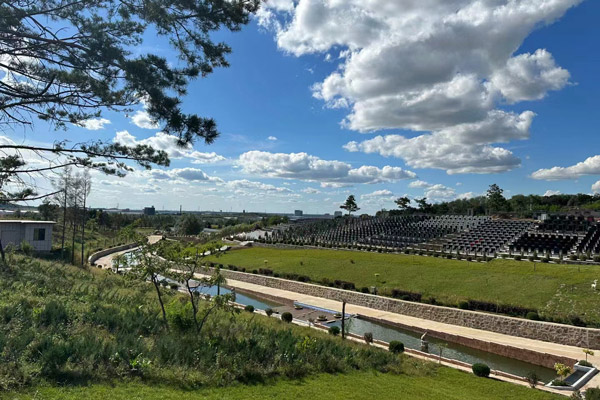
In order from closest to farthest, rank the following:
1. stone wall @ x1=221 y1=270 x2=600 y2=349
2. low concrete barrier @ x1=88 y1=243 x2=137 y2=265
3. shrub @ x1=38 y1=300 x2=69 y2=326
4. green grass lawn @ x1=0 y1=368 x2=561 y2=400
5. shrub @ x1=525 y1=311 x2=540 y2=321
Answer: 1. green grass lawn @ x1=0 y1=368 x2=561 y2=400
2. shrub @ x1=38 y1=300 x2=69 y2=326
3. stone wall @ x1=221 y1=270 x2=600 y2=349
4. shrub @ x1=525 y1=311 x2=540 y2=321
5. low concrete barrier @ x1=88 y1=243 x2=137 y2=265

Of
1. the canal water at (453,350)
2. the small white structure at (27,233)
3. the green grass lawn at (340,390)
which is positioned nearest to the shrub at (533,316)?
the canal water at (453,350)

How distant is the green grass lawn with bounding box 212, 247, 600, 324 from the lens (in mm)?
19181

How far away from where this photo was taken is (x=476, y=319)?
19.1 meters

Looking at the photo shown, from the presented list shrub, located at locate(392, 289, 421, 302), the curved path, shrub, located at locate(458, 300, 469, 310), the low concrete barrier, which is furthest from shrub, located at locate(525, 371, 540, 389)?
the low concrete barrier

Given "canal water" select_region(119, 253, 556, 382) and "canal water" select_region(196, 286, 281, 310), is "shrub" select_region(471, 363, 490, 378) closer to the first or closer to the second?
"canal water" select_region(119, 253, 556, 382)

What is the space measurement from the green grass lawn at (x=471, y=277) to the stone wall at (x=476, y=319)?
3.31 ft

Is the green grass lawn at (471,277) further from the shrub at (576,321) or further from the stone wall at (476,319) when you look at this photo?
the stone wall at (476,319)

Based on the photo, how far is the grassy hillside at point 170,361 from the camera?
6.41 meters

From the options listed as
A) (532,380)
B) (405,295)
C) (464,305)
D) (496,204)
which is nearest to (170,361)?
(532,380)

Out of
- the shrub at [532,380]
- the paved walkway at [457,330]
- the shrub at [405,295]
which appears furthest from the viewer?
the shrub at [405,295]

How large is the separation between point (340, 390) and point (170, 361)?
3.65 meters

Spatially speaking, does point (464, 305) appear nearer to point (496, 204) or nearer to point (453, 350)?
point (453, 350)

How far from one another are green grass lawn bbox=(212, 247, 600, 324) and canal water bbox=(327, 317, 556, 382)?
3942 mm

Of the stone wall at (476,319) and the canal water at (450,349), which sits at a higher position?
the stone wall at (476,319)
